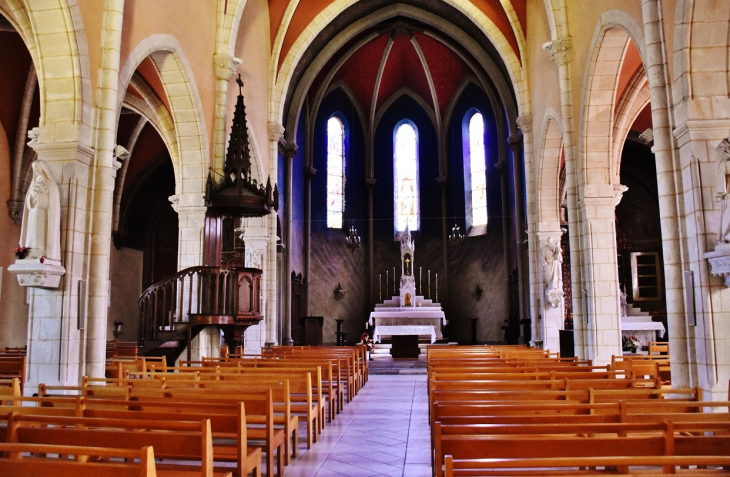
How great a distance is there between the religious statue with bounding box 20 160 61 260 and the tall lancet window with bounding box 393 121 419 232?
18.2 metres

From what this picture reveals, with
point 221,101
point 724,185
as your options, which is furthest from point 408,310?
point 724,185

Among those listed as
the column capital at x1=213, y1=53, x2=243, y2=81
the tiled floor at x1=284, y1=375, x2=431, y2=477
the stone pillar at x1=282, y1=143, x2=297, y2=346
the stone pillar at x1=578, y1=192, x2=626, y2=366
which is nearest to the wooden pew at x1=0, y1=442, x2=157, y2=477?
the tiled floor at x1=284, y1=375, x2=431, y2=477

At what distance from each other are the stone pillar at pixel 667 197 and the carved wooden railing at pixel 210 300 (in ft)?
23.0

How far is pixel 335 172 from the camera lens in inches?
950

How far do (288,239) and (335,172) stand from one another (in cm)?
593

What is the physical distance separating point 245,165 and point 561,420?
30.3ft

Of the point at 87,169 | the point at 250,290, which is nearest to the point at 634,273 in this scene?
the point at 250,290

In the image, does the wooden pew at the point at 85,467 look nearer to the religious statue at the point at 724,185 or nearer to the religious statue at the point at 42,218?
the religious statue at the point at 42,218

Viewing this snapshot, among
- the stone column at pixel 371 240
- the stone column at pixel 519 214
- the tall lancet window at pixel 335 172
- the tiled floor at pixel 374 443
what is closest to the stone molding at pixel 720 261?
the tiled floor at pixel 374 443

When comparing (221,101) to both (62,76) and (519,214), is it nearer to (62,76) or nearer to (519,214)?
(62,76)

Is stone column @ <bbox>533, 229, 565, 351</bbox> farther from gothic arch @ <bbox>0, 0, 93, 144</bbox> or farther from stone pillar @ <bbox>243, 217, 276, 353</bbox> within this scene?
gothic arch @ <bbox>0, 0, 93, 144</bbox>

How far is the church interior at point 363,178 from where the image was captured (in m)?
7.19

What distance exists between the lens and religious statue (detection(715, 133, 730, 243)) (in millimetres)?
6125

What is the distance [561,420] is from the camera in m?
3.76
